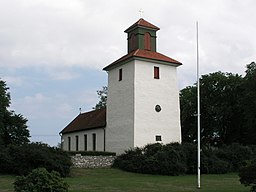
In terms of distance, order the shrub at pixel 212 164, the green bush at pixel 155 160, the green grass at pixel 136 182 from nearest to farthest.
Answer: the green grass at pixel 136 182
the green bush at pixel 155 160
the shrub at pixel 212 164

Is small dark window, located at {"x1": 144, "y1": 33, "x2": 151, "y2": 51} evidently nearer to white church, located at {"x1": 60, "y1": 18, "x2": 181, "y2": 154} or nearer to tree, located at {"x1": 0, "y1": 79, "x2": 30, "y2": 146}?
white church, located at {"x1": 60, "y1": 18, "x2": 181, "y2": 154}

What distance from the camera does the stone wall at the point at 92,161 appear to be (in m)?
35.3

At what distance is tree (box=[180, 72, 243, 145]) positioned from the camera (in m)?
52.3

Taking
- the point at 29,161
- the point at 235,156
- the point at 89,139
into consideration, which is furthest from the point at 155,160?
the point at 89,139

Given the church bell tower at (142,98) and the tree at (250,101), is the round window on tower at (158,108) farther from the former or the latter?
the tree at (250,101)

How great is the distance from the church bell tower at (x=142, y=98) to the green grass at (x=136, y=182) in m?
5.33

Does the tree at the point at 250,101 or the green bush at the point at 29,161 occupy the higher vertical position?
the tree at the point at 250,101

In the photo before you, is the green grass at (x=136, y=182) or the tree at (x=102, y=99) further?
the tree at (x=102, y=99)

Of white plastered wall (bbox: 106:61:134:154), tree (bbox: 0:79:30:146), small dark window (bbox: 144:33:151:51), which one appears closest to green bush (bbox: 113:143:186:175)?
white plastered wall (bbox: 106:61:134:154)

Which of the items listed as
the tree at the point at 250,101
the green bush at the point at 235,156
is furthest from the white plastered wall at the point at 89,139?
the tree at the point at 250,101

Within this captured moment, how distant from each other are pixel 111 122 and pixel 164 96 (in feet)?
20.3

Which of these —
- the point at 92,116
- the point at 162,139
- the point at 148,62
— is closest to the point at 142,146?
the point at 162,139

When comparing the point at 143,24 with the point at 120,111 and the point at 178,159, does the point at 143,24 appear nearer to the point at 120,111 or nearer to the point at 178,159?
the point at 120,111

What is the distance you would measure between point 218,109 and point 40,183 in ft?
135
